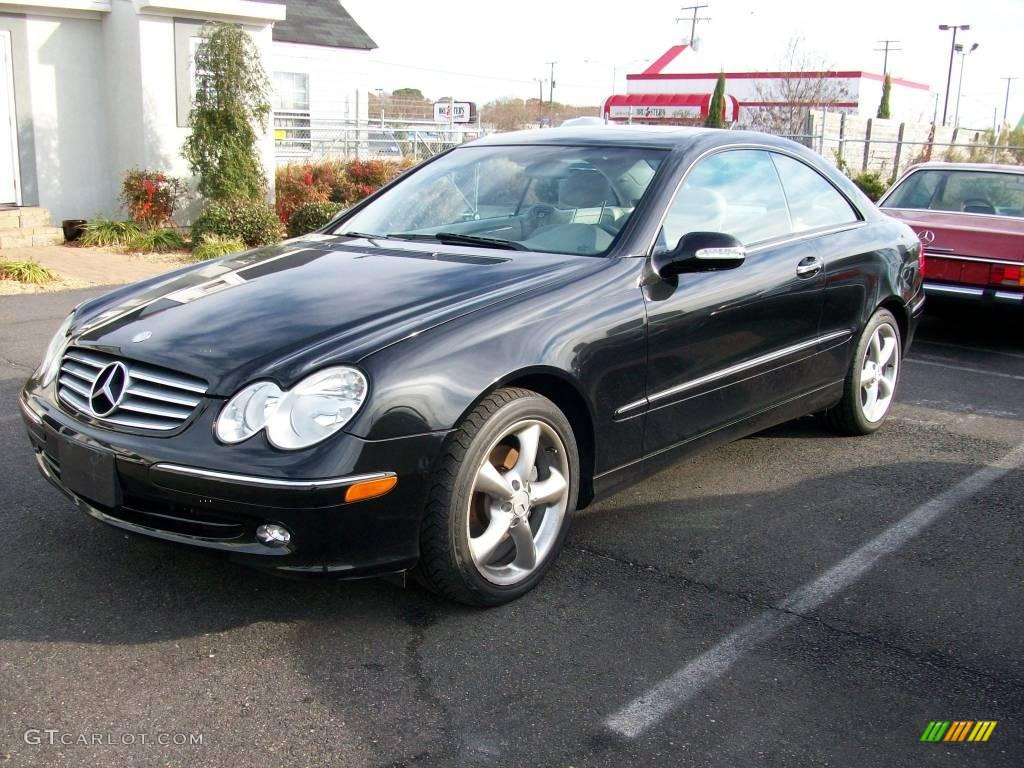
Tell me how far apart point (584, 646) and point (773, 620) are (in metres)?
0.70

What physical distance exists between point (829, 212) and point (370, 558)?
129 inches

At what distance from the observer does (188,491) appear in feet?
9.90

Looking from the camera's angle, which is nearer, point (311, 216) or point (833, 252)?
point (833, 252)

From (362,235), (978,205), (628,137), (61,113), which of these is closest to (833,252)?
(628,137)

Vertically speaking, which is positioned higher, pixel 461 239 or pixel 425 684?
pixel 461 239

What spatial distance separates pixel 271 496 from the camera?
2947mm

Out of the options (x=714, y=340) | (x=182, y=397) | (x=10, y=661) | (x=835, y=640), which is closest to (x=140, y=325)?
(x=182, y=397)

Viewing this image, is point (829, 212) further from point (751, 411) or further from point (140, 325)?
point (140, 325)

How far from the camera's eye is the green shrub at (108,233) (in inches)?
494

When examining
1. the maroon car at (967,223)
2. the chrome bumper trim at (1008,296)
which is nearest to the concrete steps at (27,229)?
the maroon car at (967,223)

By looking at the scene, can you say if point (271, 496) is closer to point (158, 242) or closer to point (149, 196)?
point (158, 242)

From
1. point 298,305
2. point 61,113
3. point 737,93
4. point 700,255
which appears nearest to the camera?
point 298,305

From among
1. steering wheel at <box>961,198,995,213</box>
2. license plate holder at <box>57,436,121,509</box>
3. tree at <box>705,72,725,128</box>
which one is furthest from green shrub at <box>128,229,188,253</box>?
tree at <box>705,72,725,128</box>

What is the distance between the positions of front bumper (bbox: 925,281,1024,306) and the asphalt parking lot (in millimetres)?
3583
